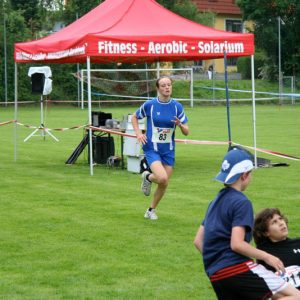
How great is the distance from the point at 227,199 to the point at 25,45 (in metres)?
14.4

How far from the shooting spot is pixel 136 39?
1717cm

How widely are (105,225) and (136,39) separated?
671 centimetres

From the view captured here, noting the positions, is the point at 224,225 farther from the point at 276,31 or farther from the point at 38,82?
the point at 276,31

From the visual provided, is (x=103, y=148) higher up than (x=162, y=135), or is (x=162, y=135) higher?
(x=162, y=135)

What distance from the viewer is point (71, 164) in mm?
19594

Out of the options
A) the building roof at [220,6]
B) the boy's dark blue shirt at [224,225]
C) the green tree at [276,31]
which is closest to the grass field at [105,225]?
the boy's dark blue shirt at [224,225]

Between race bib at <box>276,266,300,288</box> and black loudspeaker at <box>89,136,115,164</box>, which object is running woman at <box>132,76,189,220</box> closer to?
race bib at <box>276,266,300,288</box>

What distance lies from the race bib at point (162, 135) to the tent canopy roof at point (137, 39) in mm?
4710

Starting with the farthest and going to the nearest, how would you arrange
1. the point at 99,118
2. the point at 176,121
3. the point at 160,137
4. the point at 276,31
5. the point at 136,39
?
the point at 276,31 → the point at 99,118 → the point at 136,39 → the point at 176,121 → the point at 160,137

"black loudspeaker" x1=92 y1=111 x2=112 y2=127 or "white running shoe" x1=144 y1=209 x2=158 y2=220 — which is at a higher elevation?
"black loudspeaker" x1=92 y1=111 x2=112 y2=127

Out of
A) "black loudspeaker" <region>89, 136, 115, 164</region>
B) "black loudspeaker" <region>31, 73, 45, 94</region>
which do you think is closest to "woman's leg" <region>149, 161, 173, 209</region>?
"black loudspeaker" <region>89, 136, 115, 164</region>

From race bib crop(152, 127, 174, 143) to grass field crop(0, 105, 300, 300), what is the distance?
980mm

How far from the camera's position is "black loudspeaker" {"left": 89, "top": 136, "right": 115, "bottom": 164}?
63.6ft

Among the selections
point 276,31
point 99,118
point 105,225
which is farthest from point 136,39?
point 276,31
